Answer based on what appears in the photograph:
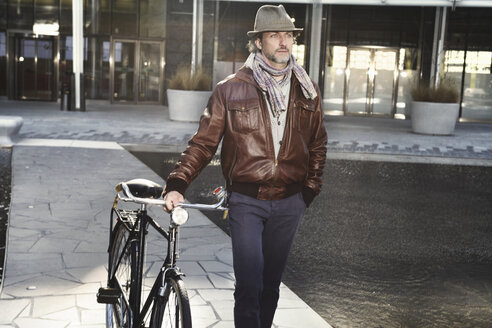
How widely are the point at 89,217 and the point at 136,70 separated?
20.0m

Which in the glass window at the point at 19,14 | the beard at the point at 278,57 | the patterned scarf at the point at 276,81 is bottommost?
the patterned scarf at the point at 276,81

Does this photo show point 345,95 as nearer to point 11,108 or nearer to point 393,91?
point 393,91

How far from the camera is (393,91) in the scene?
24594 millimetres

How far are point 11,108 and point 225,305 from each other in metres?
19.2

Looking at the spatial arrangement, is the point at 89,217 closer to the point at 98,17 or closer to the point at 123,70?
the point at 123,70

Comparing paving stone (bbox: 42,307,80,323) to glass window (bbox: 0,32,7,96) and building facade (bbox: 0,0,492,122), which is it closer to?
building facade (bbox: 0,0,492,122)

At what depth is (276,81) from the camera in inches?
138

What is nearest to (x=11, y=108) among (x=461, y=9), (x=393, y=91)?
(x=393, y=91)

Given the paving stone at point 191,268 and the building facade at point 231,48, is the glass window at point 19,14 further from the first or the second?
the paving stone at point 191,268

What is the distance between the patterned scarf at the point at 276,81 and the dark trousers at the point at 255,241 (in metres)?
0.46

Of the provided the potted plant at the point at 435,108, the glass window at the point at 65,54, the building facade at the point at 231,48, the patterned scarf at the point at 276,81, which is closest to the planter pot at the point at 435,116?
the potted plant at the point at 435,108

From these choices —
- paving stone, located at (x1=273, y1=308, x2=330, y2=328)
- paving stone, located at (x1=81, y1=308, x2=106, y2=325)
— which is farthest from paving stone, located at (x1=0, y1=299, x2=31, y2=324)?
paving stone, located at (x1=273, y1=308, x2=330, y2=328)

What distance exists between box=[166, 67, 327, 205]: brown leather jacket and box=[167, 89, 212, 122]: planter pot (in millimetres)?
16018

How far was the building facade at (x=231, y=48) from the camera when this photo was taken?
23.6 metres
